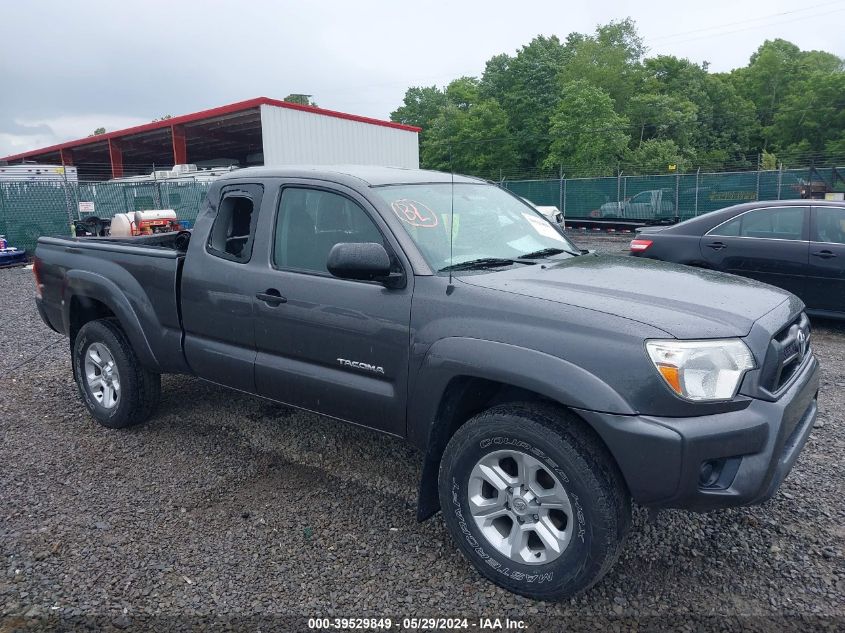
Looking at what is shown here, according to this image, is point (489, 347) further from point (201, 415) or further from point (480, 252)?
point (201, 415)

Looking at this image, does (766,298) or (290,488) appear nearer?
(766,298)

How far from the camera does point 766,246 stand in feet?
23.8

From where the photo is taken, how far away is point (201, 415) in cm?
508

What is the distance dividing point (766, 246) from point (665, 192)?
1813 cm

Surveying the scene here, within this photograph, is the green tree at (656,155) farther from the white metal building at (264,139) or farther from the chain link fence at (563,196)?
the white metal building at (264,139)

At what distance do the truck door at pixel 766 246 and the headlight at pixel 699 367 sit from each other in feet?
17.5

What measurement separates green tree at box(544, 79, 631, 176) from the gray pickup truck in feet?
129

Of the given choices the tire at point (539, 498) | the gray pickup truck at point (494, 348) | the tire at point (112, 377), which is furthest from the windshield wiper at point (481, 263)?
the tire at point (112, 377)

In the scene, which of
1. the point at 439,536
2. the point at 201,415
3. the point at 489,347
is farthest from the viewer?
the point at 201,415

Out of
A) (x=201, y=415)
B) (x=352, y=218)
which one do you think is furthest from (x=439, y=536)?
(x=201, y=415)

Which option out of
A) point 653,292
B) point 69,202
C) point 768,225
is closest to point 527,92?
point 69,202

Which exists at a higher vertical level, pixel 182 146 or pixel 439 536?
pixel 182 146

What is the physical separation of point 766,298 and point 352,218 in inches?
83.1

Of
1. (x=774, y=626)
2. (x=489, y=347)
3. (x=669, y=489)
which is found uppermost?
(x=489, y=347)
